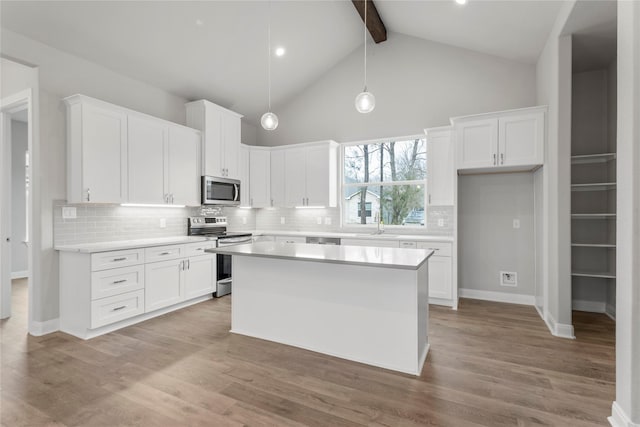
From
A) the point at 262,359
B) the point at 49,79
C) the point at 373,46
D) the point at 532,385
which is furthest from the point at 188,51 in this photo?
the point at 532,385

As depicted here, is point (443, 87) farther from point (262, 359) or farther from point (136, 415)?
point (136, 415)

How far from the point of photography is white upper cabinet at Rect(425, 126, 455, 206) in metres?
4.60

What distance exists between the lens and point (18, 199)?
6.24 meters

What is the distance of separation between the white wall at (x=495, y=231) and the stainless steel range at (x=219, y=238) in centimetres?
344

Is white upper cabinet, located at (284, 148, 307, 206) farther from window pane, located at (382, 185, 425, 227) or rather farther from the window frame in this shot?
window pane, located at (382, 185, 425, 227)

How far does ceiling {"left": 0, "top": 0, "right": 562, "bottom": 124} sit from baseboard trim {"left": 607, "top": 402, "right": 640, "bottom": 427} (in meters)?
3.53

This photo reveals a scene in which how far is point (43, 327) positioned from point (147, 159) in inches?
83.2

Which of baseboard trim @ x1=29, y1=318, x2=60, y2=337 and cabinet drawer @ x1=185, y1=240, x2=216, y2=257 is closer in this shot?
baseboard trim @ x1=29, y1=318, x2=60, y2=337

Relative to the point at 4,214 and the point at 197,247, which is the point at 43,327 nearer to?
the point at 4,214

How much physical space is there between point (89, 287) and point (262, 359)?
1.94m

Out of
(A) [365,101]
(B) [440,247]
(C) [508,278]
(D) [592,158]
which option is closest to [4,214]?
(A) [365,101]

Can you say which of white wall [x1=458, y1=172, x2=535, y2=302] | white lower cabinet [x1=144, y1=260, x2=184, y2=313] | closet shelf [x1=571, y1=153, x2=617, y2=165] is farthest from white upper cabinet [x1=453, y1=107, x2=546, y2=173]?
white lower cabinet [x1=144, y1=260, x2=184, y2=313]

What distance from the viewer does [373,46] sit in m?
5.45

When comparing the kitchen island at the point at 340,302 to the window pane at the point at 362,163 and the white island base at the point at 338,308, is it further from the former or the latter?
the window pane at the point at 362,163
